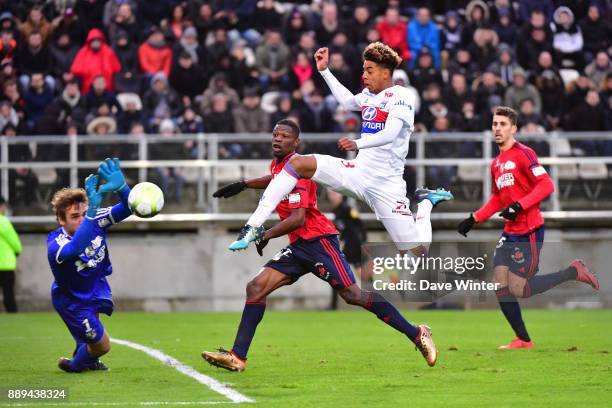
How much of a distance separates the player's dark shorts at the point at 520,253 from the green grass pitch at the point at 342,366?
2.74ft

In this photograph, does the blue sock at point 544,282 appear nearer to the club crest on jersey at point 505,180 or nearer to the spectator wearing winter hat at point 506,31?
the club crest on jersey at point 505,180

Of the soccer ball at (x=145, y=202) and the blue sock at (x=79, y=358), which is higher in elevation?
the soccer ball at (x=145, y=202)

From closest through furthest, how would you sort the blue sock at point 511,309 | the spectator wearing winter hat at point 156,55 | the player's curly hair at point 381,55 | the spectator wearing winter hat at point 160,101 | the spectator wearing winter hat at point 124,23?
the player's curly hair at point 381,55
the blue sock at point 511,309
the spectator wearing winter hat at point 160,101
the spectator wearing winter hat at point 156,55
the spectator wearing winter hat at point 124,23

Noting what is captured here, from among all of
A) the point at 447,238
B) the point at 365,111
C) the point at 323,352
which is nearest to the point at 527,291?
the point at 323,352

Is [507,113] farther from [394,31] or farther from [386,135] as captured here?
[394,31]

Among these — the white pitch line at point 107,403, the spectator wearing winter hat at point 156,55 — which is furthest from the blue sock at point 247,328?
the spectator wearing winter hat at point 156,55

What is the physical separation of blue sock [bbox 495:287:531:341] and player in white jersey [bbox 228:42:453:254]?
1742 millimetres

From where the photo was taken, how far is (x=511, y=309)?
41.5ft

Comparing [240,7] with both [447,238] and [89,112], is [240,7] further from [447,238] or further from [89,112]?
[447,238]

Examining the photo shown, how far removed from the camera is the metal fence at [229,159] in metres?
20.4

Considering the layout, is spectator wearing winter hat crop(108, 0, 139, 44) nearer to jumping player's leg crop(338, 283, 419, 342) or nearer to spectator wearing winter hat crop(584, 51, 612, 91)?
spectator wearing winter hat crop(584, 51, 612, 91)

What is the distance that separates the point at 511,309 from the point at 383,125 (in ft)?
9.60

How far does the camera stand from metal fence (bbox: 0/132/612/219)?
20.4 metres

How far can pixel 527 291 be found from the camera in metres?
12.8
